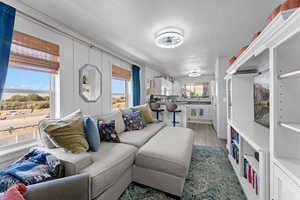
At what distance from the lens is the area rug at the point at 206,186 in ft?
4.84

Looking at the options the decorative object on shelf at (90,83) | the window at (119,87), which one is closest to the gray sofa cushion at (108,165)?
the decorative object on shelf at (90,83)

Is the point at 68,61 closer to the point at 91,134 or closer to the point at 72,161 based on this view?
the point at 91,134

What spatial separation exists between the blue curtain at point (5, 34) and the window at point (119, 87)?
1.85 meters

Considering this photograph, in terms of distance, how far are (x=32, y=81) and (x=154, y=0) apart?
1944 millimetres

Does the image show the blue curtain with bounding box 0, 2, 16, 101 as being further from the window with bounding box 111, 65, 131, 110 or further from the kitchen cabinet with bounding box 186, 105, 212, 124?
the kitchen cabinet with bounding box 186, 105, 212, 124

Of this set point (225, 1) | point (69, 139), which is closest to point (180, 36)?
point (225, 1)

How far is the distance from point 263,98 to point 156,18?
69.9 inches

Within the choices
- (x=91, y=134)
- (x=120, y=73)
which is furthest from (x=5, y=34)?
(x=120, y=73)

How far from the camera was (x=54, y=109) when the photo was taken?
6.58 feet

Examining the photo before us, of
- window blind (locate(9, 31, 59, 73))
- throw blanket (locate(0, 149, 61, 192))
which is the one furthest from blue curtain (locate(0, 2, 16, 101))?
throw blanket (locate(0, 149, 61, 192))

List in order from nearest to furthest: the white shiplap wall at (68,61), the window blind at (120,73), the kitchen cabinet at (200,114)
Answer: the white shiplap wall at (68,61) → the window blind at (120,73) → the kitchen cabinet at (200,114)

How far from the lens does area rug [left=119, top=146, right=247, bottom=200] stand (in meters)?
1.48

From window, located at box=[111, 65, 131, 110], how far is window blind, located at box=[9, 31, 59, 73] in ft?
4.49

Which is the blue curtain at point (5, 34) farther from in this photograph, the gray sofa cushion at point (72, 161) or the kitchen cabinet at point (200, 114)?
the kitchen cabinet at point (200, 114)
